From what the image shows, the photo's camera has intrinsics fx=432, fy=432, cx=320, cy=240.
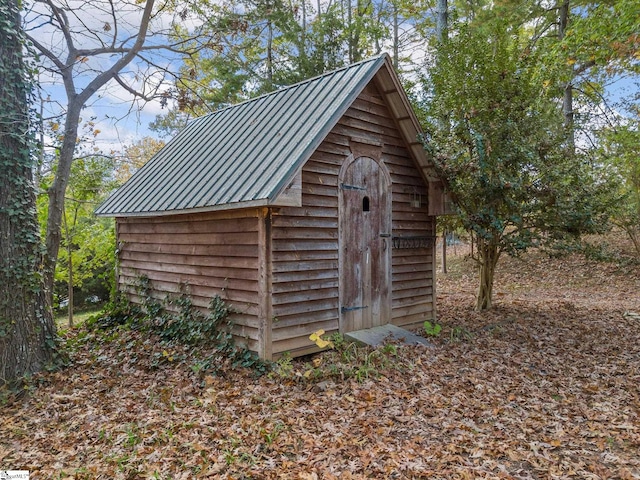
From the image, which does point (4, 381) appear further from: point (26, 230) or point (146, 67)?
point (146, 67)

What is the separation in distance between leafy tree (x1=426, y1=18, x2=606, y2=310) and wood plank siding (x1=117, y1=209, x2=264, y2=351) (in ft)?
13.7

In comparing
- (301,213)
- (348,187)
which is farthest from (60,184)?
(348,187)

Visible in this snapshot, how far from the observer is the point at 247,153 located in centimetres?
738

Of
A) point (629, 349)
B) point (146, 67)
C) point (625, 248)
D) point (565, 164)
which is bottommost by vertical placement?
point (629, 349)

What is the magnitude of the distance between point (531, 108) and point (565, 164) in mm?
1423

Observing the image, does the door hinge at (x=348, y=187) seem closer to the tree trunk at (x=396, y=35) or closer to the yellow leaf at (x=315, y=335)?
the yellow leaf at (x=315, y=335)

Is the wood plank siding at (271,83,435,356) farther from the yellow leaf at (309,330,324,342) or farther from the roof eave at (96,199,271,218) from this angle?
the roof eave at (96,199,271,218)

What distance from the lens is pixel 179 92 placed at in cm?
959

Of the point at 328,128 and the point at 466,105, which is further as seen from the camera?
the point at 466,105

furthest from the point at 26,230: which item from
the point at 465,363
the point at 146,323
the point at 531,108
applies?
the point at 531,108

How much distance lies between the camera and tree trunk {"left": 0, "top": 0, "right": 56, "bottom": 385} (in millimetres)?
6156

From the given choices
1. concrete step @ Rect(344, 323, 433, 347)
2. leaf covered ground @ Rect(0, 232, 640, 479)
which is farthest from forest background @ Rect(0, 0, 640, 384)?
concrete step @ Rect(344, 323, 433, 347)

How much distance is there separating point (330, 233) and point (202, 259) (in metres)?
2.32

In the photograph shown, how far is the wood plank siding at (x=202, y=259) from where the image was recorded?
6.59 m
